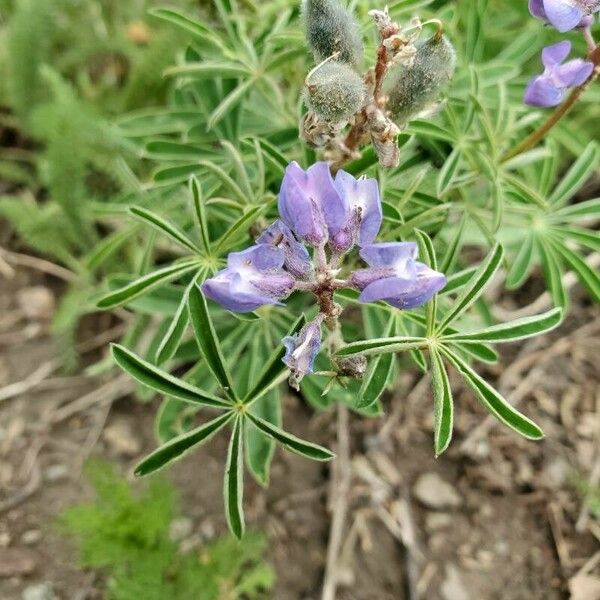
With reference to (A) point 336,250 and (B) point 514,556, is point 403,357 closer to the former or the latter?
(B) point 514,556

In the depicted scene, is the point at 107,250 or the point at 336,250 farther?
the point at 107,250

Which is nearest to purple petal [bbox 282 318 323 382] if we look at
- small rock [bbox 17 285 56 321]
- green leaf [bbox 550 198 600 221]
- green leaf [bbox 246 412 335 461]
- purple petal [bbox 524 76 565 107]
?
green leaf [bbox 246 412 335 461]

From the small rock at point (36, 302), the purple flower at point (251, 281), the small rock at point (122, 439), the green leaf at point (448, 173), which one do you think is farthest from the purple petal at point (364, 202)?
the small rock at point (36, 302)

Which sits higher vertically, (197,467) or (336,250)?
(336,250)

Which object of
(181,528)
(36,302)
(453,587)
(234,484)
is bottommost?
(453,587)

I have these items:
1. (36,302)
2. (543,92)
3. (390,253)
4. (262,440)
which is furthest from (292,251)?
(36,302)

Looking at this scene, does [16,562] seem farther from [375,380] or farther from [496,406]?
[496,406]

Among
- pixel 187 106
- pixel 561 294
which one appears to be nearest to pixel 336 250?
pixel 561 294
